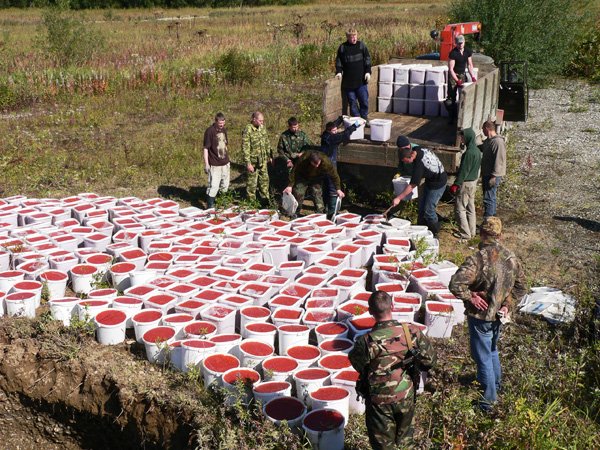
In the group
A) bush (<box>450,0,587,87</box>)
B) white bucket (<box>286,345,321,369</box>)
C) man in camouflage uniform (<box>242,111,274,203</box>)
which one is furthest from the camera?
bush (<box>450,0,587,87</box>)

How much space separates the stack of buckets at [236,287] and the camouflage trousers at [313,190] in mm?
426

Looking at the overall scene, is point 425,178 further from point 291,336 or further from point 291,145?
point 291,336

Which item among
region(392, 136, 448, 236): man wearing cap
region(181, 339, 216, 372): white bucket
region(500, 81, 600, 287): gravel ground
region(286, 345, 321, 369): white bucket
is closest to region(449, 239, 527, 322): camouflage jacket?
region(286, 345, 321, 369): white bucket

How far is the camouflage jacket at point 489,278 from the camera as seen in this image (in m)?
5.26

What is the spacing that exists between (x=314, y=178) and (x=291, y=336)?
381 centimetres

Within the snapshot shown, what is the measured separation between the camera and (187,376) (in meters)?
5.98

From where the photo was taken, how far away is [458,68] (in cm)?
1140

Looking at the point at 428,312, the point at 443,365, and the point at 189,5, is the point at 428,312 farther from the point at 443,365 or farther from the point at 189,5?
the point at 189,5

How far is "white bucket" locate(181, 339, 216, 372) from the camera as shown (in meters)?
5.97

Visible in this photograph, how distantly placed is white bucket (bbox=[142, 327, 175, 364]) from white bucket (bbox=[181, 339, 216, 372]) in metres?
0.23

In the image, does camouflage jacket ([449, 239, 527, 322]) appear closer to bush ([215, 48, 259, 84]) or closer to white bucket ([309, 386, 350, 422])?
white bucket ([309, 386, 350, 422])

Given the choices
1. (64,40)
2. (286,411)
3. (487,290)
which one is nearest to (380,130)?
(487,290)

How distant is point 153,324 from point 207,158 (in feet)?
13.2

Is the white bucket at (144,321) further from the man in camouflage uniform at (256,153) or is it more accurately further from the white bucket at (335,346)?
the man in camouflage uniform at (256,153)
